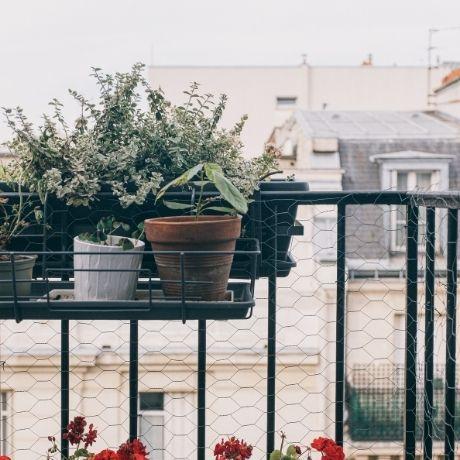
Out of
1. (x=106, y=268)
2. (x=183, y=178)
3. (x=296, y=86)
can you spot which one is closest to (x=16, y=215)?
(x=106, y=268)

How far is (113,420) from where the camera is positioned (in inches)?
288

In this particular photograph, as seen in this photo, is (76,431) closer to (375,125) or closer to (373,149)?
(373,149)

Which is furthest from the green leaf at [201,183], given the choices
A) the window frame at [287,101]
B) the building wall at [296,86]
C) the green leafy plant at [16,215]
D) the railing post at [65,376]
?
the window frame at [287,101]

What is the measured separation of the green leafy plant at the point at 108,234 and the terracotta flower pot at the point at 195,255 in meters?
0.04

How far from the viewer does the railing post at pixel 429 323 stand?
4.60 ft

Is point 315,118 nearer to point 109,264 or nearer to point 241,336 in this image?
point 241,336

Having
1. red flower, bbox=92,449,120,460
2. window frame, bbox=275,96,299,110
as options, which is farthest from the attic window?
red flower, bbox=92,449,120,460

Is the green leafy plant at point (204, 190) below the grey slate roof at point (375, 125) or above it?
below

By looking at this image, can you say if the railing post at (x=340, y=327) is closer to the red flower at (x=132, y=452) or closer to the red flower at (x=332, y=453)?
the red flower at (x=332, y=453)

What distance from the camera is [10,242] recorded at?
4.37 ft

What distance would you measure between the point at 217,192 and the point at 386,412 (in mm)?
7914

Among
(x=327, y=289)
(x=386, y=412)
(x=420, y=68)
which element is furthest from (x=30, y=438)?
(x=420, y=68)

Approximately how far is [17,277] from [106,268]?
0.14m

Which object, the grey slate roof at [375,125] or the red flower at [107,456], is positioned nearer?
the red flower at [107,456]
